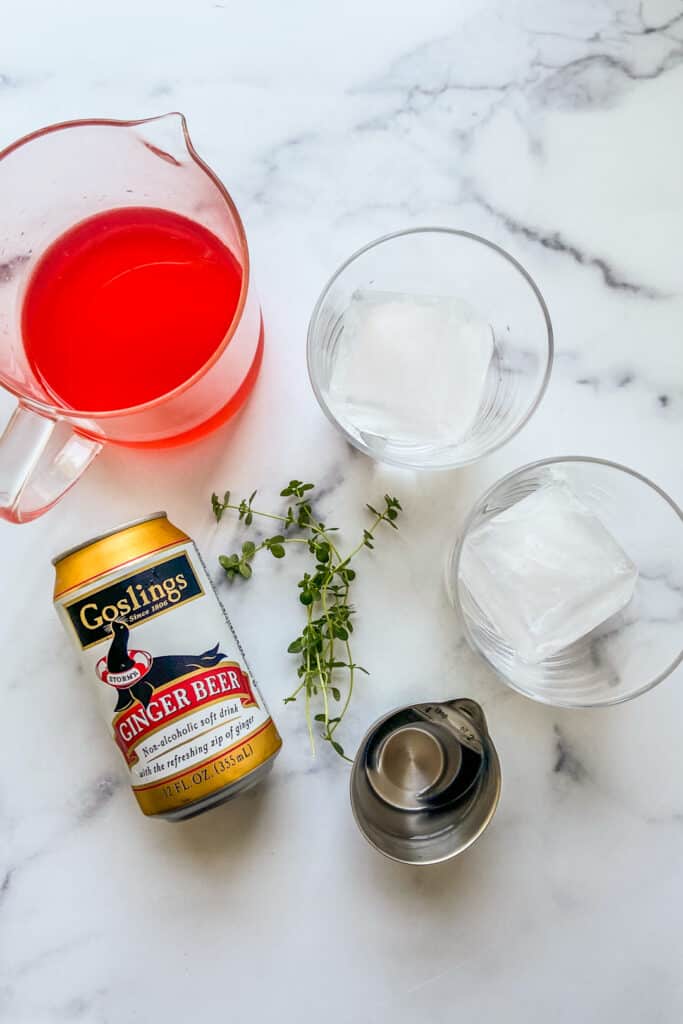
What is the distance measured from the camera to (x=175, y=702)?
1006mm

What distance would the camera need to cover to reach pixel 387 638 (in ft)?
3.84

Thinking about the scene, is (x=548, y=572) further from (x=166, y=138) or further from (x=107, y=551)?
(x=166, y=138)

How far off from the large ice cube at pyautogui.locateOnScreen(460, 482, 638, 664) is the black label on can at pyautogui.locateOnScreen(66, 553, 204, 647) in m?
0.32

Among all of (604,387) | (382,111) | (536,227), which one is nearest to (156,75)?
(382,111)

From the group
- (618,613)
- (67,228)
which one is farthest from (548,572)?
(67,228)

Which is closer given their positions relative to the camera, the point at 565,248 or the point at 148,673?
the point at 148,673

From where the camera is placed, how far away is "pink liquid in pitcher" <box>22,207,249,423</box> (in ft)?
3.56

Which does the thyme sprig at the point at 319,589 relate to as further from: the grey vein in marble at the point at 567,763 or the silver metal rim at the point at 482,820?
the grey vein in marble at the point at 567,763

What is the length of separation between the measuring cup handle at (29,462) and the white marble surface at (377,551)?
5.5 inches

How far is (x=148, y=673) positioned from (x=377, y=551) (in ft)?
1.07

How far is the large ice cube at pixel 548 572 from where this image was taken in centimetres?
106

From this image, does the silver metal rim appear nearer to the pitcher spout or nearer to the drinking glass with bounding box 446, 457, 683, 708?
the drinking glass with bounding box 446, 457, 683, 708

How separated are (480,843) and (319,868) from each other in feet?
0.65

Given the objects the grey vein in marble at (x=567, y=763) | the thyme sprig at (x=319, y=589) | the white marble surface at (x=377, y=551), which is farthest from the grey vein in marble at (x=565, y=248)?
the grey vein in marble at (x=567, y=763)
